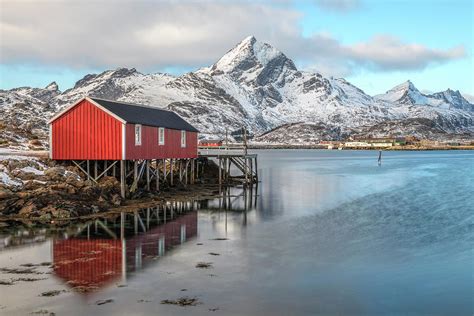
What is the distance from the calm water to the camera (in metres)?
17.0

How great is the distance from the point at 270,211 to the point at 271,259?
666 inches

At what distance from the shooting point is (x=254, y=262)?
75.3 ft

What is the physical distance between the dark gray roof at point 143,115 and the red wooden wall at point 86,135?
97cm

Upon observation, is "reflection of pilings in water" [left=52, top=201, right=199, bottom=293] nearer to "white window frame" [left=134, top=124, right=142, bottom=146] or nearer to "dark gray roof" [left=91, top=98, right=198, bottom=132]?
"white window frame" [left=134, top=124, right=142, bottom=146]

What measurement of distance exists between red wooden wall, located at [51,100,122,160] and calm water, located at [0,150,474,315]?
7.12 meters

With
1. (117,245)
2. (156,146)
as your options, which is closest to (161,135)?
(156,146)

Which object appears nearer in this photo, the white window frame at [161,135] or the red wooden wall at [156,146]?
the red wooden wall at [156,146]

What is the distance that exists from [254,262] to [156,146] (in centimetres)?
2486

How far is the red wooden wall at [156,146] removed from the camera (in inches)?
1618

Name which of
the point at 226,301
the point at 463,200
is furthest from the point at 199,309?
the point at 463,200

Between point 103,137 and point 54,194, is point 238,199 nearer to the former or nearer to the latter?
point 103,137

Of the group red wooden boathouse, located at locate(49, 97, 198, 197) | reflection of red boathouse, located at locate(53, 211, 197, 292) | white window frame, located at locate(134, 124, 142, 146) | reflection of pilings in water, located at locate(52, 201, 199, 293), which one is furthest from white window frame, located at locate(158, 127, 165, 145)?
reflection of red boathouse, located at locate(53, 211, 197, 292)

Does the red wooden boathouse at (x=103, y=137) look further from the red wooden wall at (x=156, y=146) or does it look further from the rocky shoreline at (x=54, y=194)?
the rocky shoreline at (x=54, y=194)

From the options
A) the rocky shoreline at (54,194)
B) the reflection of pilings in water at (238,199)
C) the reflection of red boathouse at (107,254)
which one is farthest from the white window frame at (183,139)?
the reflection of red boathouse at (107,254)
